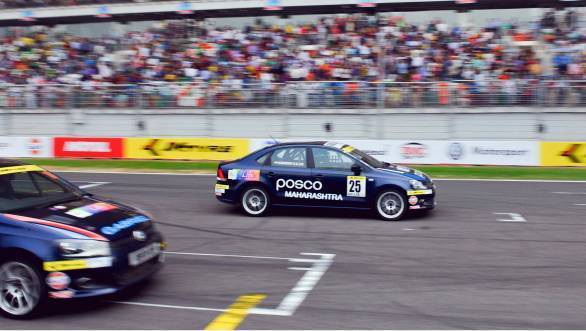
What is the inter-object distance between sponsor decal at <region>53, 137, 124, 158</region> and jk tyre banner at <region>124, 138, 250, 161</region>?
438 mm

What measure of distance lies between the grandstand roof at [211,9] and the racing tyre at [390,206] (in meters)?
16.5

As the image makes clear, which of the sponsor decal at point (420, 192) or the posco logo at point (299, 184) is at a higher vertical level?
the posco logo at point (299, 184)

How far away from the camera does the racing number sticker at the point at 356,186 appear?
36.5ft

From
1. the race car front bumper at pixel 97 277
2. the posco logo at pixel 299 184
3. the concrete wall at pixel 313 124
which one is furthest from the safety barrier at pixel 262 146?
the race car front bumper at pixel 97 277

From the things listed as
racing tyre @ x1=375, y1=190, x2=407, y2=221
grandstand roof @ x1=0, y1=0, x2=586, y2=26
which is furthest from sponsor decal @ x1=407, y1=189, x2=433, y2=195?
grandstand roof @ x1=0, y1=0, x2=586, y2=26

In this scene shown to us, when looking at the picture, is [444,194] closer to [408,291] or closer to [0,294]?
[408,291]

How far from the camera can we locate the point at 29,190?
6.86 meters

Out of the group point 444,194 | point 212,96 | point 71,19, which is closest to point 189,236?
point 444,194

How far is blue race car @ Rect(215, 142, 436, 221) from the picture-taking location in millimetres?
11086

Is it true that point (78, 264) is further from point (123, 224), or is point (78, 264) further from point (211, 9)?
point (211, 9)

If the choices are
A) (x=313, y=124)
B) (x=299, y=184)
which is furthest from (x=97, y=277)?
(x=313, y=124)

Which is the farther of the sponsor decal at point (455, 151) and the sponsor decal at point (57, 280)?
the sponsor decal at point (455, 151)

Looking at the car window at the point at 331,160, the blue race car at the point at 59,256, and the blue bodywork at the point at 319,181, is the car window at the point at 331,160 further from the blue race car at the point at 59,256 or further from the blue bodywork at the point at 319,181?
the blue race car at the point at 59,256

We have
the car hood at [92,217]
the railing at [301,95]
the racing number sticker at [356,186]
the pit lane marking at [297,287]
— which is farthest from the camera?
the railing at [301,95]
